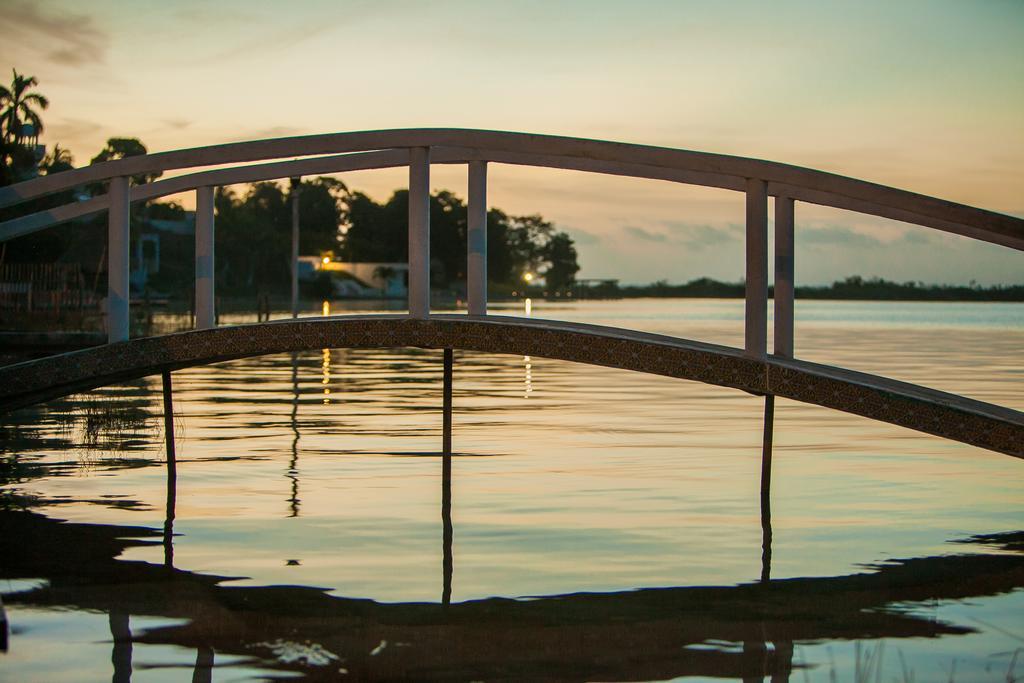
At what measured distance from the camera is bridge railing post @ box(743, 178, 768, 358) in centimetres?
920

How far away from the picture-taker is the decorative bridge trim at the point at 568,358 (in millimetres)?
9078

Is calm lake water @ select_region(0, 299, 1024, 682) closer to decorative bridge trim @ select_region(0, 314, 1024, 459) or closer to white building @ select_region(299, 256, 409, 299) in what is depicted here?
decorative bridge trim @ select_region(0, 314, 1024, 459)

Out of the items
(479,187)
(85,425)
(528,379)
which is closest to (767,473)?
(479,187)

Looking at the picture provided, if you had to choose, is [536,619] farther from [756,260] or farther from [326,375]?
[326,375]

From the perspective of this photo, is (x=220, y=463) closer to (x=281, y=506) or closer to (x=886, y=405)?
(x=281, y=506)

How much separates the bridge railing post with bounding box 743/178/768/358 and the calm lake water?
58.3 inches

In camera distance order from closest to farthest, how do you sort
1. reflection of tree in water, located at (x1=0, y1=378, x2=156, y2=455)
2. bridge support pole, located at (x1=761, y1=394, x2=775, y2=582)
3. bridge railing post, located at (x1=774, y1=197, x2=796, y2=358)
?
bridge railing post, located at (x1=774, y1=197, x2=796, y2=358), bridge support pole, located at (x1=761, y1=394, x2=775, y2=582), reflection of tree in water, located at (x1=0, y1=378, x2=156, y2=455)

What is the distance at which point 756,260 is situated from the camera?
923 cm

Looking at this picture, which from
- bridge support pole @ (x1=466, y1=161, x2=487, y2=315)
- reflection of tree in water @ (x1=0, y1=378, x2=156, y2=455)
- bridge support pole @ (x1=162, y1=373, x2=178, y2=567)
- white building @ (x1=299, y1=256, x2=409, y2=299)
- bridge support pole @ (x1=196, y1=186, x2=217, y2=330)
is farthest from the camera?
white building @ (x1=299, y1=256, x2=409, y2=299)

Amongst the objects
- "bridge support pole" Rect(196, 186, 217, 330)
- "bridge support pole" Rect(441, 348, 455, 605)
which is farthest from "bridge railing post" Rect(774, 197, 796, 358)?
"bridge support pole" Rect(196, 186, 217, 330)

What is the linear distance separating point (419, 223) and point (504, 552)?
89.9 inches

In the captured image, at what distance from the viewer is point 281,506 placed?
1159cm

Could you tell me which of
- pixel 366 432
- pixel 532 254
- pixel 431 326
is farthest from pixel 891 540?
pixel 532 254

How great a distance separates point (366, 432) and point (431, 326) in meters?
7.81
